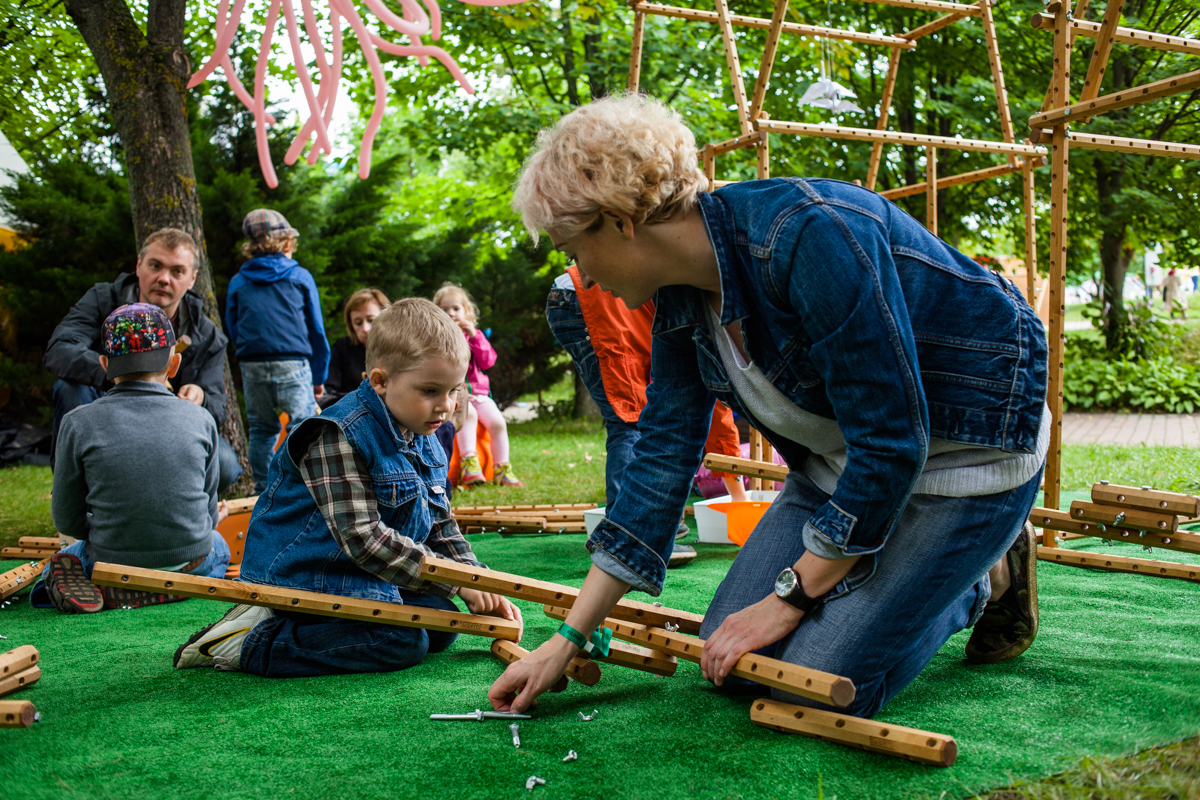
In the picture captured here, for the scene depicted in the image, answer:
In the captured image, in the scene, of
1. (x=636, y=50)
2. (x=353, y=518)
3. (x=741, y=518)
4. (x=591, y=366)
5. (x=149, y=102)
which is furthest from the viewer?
(x=149, y=102)

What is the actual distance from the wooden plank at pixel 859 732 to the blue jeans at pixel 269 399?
468 cm

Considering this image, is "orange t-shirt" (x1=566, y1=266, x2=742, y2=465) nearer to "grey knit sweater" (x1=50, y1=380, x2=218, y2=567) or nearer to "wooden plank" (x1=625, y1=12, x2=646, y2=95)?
"grey knit sweater" (x1=50, y1=380, x2=218, y2=567)

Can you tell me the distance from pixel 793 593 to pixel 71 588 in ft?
9.53

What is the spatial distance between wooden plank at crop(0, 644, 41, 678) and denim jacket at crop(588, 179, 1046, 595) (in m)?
1.46

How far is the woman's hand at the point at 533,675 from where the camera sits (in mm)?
2105

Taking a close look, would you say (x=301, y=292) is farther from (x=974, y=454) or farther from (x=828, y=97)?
(x=974, y=454)

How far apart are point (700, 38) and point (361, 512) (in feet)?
36.2

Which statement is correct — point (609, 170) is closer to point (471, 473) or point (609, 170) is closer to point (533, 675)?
point (533, 675)

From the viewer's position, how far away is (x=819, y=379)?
200 centimetres

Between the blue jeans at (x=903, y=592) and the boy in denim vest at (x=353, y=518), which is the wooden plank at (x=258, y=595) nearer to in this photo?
the boy in denim vest at (x=353, y=518)

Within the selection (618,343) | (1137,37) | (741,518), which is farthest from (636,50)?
(741,518)

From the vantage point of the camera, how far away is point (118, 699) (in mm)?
2365

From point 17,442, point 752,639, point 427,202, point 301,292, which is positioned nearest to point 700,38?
point 427,202

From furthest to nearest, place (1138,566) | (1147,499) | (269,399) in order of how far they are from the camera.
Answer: (269,399)
(1138,566)
(1147,499)
